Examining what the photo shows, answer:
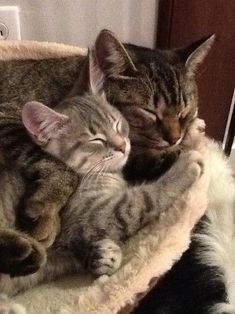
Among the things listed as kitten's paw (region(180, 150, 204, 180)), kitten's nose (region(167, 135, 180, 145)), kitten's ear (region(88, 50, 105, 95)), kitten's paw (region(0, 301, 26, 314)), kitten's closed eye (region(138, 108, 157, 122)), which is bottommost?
kitten's paw (region(0, 301, 26, 314))

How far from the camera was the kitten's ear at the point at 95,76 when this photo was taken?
1.14 m

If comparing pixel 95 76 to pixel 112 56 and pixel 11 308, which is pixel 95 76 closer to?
pixel 112 56

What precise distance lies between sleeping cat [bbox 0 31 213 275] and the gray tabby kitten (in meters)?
0.03

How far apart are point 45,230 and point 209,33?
89 centimetres

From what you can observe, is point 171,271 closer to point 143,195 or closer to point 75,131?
point 143,195

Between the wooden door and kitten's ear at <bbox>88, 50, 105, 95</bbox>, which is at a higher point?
kitten's ear at <bbox>88, 50, 105, 95</bbox>

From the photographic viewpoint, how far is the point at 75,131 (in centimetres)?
115

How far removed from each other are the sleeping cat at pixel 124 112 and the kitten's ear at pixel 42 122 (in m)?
0.03

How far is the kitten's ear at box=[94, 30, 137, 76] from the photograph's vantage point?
1.12 metres

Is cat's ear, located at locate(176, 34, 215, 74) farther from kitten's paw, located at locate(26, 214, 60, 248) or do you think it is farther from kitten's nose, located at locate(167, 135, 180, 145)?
kitten's paw, located at locate(26, 214, 60, 248)

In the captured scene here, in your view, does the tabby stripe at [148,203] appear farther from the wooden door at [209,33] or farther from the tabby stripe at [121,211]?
the wooden door at [209,33]

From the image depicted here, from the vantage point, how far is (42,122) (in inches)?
42.9

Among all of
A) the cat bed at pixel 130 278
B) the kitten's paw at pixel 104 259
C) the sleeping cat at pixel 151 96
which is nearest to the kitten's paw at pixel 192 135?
the sleeping cat at pixel 151 96

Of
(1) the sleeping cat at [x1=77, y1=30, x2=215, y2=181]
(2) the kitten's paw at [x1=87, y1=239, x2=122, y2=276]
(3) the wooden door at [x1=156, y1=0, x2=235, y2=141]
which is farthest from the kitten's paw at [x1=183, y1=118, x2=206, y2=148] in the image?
(3) the wooden door at [x1=156, y1=0, x2=235, y2=141]
